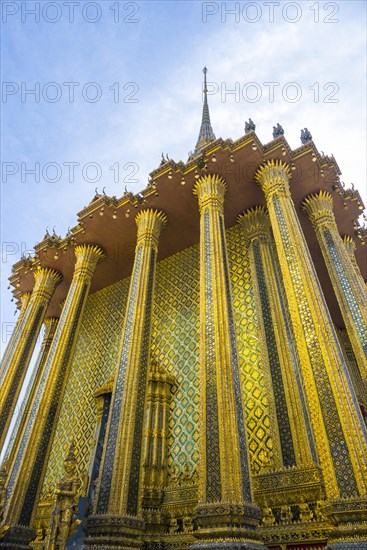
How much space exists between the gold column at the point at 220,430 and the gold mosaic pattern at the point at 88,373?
208 inches

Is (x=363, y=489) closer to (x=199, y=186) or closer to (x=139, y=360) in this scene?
(x=139, y=360)

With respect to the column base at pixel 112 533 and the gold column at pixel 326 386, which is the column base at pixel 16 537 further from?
the gold column at pixel 326 386

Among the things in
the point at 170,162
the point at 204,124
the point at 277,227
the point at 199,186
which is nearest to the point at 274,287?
the point at 277,227

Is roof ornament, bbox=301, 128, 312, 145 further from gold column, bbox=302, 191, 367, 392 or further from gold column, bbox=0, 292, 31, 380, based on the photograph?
gold column, bbox=0, 292, 31, 380

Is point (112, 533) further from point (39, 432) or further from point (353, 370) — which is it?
point (353, 370)

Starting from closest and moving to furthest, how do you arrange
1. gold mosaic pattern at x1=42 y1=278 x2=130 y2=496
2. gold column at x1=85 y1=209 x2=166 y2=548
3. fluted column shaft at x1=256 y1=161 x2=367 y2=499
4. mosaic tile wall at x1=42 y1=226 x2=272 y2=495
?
1. fluted column shaft at x1=256 y1=161 x2=367 y2=499
2. gold column at x1=85 y1=209 x2=166 y2=548
3. mosaic tile wall at x1=42 y1=226 x2=272 y2=495
4. gold mosaic pattern at x1=42 y1=278 x2=130 y2=496

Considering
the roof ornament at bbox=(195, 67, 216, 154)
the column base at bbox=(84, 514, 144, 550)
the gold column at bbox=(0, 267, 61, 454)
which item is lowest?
the column base at bbox=(84, 514, 144, 550)

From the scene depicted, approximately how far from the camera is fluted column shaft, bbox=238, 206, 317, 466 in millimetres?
6809

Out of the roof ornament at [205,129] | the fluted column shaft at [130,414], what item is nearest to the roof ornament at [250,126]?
the fluted column shaft at [130,414]

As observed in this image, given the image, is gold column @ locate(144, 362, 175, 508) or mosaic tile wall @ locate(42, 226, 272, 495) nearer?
gold column @ locate(144, 362, 175, 508)

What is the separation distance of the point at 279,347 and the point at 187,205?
459 centimetres

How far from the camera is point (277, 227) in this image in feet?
26.3

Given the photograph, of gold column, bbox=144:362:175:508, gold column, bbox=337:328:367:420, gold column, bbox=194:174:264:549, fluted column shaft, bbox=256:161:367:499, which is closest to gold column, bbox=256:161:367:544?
fluted column shaft, bbox=256:161:367:499

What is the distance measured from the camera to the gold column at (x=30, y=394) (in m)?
9.71
